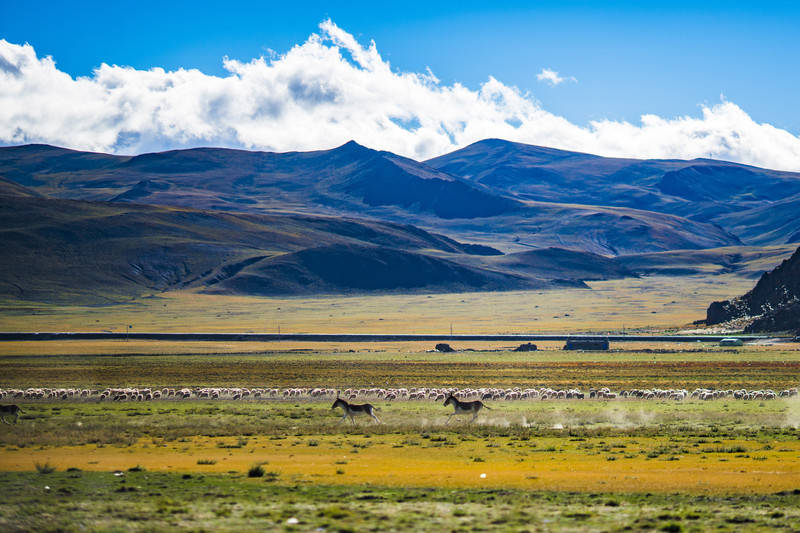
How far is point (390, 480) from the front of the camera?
22.6m

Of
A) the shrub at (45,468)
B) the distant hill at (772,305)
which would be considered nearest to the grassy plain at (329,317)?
the distant hill at (772,305)

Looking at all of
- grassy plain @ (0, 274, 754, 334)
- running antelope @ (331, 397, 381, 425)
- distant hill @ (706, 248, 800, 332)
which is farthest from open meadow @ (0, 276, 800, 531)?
grassy plain @ (0, 274, 754, 334)

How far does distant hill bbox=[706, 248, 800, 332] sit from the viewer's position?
108 meters

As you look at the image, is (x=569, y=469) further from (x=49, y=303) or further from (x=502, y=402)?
(x=49, y=303)

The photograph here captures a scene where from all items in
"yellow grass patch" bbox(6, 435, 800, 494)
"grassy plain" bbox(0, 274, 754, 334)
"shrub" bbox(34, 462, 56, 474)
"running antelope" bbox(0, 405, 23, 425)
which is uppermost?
"grassy plain" bbox(0, 274, 754, 334)

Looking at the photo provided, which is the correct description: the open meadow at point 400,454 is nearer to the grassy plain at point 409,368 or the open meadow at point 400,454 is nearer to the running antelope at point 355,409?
the grassy plain at point 409,368

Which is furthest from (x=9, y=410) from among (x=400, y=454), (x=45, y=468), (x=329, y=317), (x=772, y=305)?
(x=329, y=317)

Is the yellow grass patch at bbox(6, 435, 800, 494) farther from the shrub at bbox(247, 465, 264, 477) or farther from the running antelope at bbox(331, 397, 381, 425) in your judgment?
the running antelope at bbox(331, 397, 381, 425)

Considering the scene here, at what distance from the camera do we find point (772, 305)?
116438 millimetres

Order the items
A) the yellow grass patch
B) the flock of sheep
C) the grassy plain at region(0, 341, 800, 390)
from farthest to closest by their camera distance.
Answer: the grassy plain at region(0, 341, 800, 390), the flock of sheep, the yellow grass patch

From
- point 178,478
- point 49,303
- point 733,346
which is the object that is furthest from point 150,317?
point 178,478

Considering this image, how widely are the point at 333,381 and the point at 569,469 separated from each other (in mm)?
37400

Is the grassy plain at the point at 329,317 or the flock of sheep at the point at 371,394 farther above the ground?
the grassy plain at the point at 329,317

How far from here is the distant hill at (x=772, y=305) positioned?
353 feet
